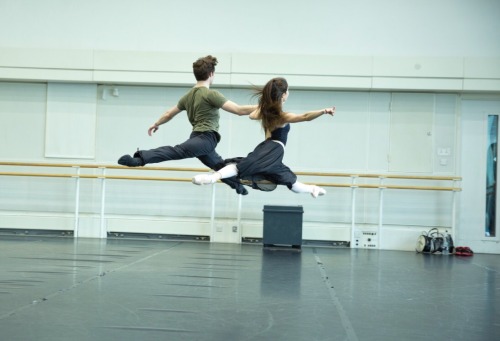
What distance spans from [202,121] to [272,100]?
0.65 m

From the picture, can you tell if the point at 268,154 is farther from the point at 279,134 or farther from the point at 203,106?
the point at 203,106

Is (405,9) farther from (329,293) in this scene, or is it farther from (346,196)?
(329,293)

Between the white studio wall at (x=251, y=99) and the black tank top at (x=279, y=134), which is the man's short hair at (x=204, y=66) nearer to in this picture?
the black tank top at (x=279, y=134)

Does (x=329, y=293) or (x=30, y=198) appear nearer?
(x=329, y=293)

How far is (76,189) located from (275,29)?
442 cm

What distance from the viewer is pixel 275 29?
1055cm

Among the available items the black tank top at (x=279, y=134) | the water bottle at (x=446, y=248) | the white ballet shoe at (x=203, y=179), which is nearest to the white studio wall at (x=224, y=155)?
the water bottle at (x=446, y=248)

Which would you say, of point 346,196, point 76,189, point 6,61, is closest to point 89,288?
point 76,189

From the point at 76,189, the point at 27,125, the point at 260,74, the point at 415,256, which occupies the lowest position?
the point at 415,256

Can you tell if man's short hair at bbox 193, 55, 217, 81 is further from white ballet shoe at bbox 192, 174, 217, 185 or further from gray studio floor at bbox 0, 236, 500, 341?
gray studio floor at bbox 0, 236, 500, 341

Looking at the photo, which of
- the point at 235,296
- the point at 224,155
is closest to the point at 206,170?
the point at 224,155

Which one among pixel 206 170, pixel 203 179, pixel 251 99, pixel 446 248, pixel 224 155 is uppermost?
Result: pixel 251 99

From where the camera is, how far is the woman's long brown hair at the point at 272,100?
15.9 ft

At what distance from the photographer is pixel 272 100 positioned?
4844mm
